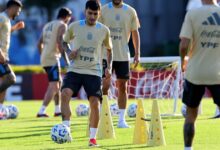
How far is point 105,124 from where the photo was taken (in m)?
13.8

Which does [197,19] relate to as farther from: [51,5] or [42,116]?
[51,5]

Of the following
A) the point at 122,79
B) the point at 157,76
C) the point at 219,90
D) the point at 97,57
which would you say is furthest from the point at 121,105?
the point at 157,76

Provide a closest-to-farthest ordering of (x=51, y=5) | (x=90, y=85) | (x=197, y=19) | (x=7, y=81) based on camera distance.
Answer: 1. (x=197, y=19)
2. (x=90, y=85)
3. (x=7, y=81)
4. (x=51, y=5)

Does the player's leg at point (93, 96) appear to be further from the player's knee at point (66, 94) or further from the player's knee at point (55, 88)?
the player's knee at point (55, 88)

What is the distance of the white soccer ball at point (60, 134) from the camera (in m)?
12.9

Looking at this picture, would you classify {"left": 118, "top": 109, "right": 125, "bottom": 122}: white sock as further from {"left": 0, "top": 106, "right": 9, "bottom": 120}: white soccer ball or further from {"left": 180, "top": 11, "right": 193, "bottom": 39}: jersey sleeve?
{"left": 180, "top": 11, "right": 193, "bottom": 39}: jersey sleeve

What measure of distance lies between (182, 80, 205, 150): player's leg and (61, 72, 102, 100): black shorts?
224 cm

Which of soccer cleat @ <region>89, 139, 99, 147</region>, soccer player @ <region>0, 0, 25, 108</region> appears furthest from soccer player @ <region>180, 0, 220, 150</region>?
soccer player @ <region>0, 0, 25, 108</region>

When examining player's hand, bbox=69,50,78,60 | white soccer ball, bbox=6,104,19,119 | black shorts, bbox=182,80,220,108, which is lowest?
white soccer ball, bbox=6,104,19,119

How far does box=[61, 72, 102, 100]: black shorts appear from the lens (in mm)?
12945

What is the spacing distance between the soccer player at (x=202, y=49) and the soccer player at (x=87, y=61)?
7.66 feet

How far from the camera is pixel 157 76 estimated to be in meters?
22.5

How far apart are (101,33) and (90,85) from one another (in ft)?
2.70

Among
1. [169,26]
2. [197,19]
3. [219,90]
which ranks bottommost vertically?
[169,26]
